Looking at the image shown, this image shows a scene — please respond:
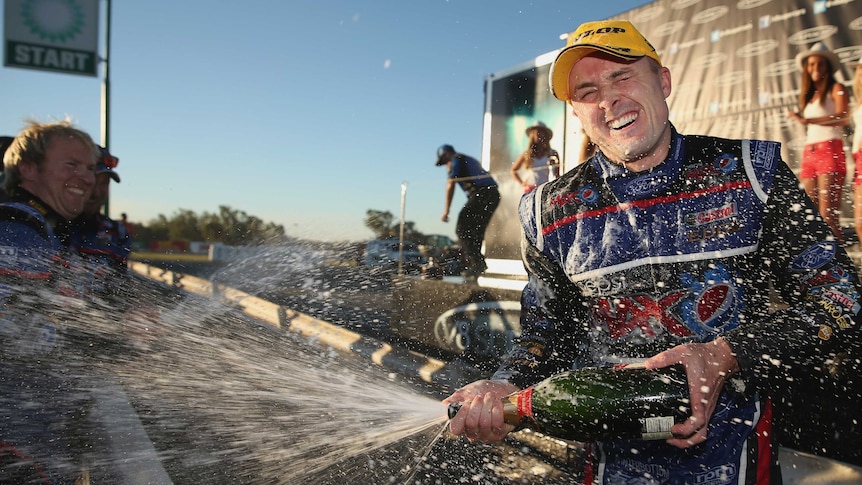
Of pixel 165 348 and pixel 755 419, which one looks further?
pixel 165 348

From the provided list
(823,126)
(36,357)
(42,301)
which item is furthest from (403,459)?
(823,126)

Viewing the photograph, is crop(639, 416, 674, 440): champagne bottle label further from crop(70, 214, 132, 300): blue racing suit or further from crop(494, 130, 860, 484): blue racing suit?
crop(70, 214, 132, 300): blue racing suit

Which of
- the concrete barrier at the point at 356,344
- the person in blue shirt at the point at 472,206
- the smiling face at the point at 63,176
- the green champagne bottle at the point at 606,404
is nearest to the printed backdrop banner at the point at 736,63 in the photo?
the person in blue shirt at the point at 472,206

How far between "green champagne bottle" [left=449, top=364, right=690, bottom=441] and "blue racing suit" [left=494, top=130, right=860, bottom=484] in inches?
8.6

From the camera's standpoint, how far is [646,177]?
194 cm

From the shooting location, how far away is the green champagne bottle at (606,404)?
4.83 feet

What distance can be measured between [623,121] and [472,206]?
464 cm

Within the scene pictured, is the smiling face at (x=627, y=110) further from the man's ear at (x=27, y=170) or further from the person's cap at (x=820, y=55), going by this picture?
the man's ear at (x=27, y=170)

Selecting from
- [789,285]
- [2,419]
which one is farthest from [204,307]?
[789,285]

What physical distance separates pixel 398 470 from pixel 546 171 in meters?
3.24

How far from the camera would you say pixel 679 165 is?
75.6 inches

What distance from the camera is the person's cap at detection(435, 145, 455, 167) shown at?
703 cm

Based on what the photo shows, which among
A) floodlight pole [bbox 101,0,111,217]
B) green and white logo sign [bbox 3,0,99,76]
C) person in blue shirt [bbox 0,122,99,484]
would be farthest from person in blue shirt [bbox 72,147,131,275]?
floodlight pole [bbox 101,0,111,217]

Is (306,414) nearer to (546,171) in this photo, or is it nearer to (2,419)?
(2,419)
